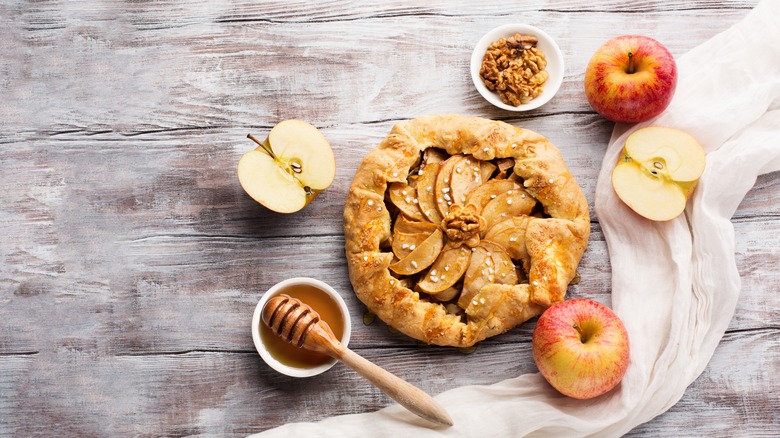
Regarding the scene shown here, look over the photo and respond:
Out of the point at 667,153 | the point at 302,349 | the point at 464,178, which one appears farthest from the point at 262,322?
the point at 667,153

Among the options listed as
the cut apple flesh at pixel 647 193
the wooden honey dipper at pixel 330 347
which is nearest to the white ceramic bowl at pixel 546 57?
the cut apple flesh at pixel 647 193

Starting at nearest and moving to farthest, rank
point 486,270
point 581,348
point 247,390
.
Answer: point 581,348 → point 486,270 → point 247,390

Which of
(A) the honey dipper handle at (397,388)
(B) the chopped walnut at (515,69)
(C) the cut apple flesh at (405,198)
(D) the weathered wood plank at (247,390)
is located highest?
(B) the chopped walnut at (515,69)

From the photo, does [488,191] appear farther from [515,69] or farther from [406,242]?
[515,69]

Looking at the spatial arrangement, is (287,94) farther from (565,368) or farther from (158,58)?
(565,368)

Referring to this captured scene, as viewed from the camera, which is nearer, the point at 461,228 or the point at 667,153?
the point at 461,228

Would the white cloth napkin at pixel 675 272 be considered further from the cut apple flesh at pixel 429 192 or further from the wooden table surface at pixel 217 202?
the cut apple flesh at pixel 429 192
